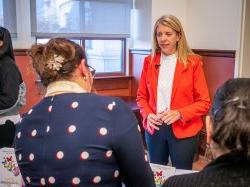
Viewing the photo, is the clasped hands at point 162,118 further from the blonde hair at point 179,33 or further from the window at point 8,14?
the window at point 8,14

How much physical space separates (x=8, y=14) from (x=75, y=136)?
Result: 9.06 ft

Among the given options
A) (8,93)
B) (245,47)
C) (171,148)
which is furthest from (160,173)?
(245,47)

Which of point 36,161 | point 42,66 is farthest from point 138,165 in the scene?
point 42,66

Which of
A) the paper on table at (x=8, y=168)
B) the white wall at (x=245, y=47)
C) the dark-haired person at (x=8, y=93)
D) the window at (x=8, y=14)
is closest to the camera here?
the paper on table at (x=8, y=168)

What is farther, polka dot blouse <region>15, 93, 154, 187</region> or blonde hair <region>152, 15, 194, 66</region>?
blonde hair <region>152, 15, 194, 66</region>

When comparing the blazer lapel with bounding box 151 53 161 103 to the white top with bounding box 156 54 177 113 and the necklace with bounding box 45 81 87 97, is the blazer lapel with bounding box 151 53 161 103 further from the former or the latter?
the necklace with bounding box 45 81 87 97

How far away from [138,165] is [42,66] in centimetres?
43

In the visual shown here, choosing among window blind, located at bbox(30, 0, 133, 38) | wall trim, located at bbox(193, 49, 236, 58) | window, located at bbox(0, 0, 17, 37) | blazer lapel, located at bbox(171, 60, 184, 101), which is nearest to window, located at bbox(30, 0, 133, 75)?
window blind, located at bbox(30, 0, 133, 38)

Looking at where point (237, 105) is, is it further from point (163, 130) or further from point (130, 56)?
point (130, 56)

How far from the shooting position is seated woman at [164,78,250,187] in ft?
2.46

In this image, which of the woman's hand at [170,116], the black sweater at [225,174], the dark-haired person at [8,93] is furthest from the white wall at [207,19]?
the black sweater at [225,174]

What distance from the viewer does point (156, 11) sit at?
139 inches

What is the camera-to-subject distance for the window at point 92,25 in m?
3.47

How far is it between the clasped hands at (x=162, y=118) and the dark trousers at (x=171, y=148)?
4 centimetres
